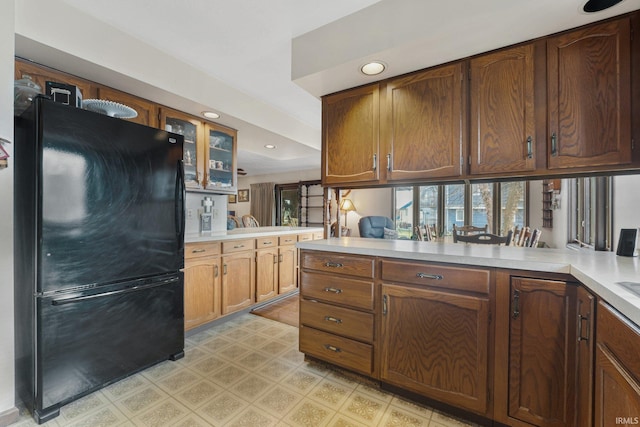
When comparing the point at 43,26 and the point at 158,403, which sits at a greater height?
the point at 43,26

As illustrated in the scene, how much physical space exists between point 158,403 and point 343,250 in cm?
143

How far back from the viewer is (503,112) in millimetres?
1594

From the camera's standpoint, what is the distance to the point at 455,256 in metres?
1.45

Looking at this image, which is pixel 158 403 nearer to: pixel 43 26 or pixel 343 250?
pixel 343 250

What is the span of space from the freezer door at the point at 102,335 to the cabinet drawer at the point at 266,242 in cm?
115

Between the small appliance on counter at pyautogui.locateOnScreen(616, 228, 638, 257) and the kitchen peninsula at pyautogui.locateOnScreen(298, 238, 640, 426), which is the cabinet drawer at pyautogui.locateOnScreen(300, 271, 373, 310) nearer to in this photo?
the kitchen peninsula at pyautogui.locateOnScreen(298, 238, 640, 426)

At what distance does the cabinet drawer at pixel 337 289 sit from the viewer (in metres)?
1.74

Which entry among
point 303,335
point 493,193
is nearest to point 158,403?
point 303,335

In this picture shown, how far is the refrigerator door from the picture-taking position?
1.46 m

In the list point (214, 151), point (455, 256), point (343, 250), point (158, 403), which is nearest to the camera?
point (455, 256)

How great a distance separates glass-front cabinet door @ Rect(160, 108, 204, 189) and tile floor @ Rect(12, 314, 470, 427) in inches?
64.3

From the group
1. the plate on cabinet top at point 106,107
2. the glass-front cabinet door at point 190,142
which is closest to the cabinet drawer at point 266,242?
the glass-front cabinet door at point 190,142

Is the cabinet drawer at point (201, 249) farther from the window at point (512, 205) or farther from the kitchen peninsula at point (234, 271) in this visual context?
the window at point (512, 205)

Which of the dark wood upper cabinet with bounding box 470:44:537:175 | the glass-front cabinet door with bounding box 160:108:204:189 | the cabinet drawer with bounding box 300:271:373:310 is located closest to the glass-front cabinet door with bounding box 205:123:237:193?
the glass-front cabinet door with bounding box 160:108:204:189
